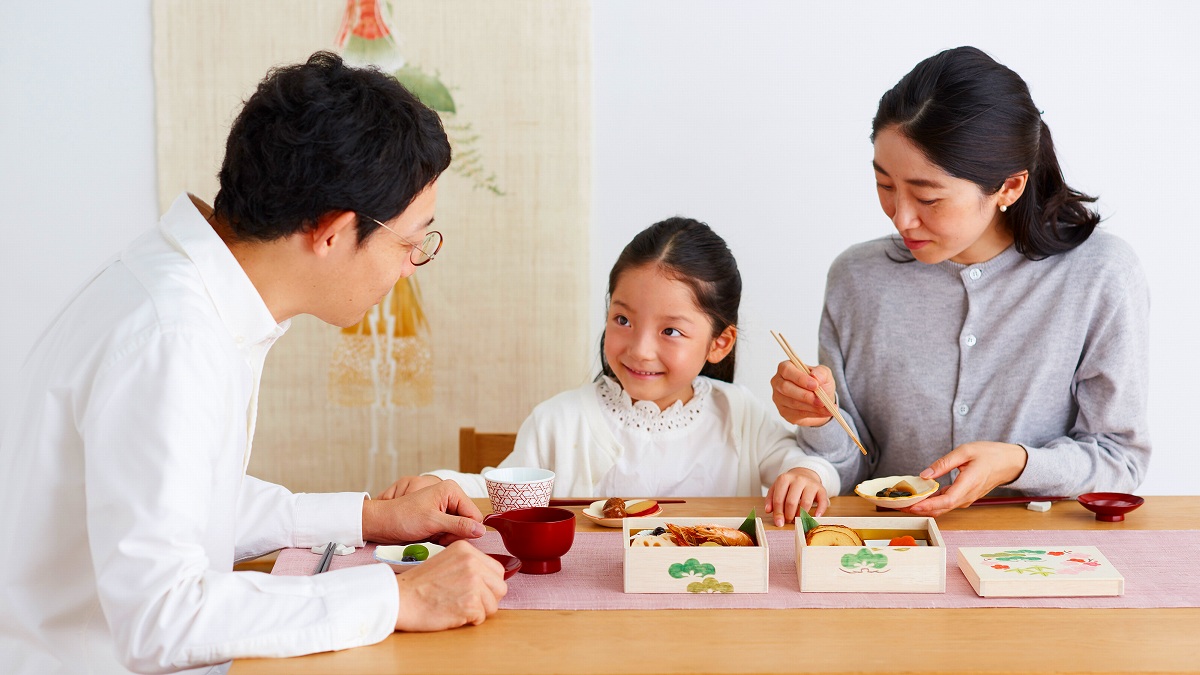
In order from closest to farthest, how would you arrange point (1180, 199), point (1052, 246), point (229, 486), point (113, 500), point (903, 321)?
point (113, 500) < point (229, 486) < point (1052, 246) < point (903, 321) < point (1180, 199)

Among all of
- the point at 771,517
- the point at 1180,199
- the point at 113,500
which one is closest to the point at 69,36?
the point at 113,500

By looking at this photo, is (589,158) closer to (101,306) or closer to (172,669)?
(101,306)

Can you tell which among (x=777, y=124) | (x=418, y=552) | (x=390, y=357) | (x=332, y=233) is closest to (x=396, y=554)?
(x=418, y=552)

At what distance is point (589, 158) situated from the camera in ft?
9.02

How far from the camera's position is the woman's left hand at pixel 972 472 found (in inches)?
65.8

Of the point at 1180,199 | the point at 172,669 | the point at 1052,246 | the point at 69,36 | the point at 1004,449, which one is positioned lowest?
the point at 172,669

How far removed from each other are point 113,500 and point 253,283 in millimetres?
371

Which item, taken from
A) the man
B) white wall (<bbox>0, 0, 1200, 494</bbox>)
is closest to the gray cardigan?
white wall (<bbox>0, 0, 1200, 494</bbox>)

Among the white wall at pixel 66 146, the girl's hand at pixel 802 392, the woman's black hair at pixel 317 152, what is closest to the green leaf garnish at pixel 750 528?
the girl's hand at pixel 802 392

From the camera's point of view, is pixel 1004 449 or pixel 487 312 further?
pixel 487 312

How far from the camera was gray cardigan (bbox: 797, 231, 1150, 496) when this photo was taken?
1908 millimetres

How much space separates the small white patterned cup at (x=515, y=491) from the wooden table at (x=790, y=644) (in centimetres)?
37

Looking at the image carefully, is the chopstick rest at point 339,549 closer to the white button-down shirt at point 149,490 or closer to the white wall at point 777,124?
the white button-down shirt at point 149,490

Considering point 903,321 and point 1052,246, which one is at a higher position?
point 1052,246
